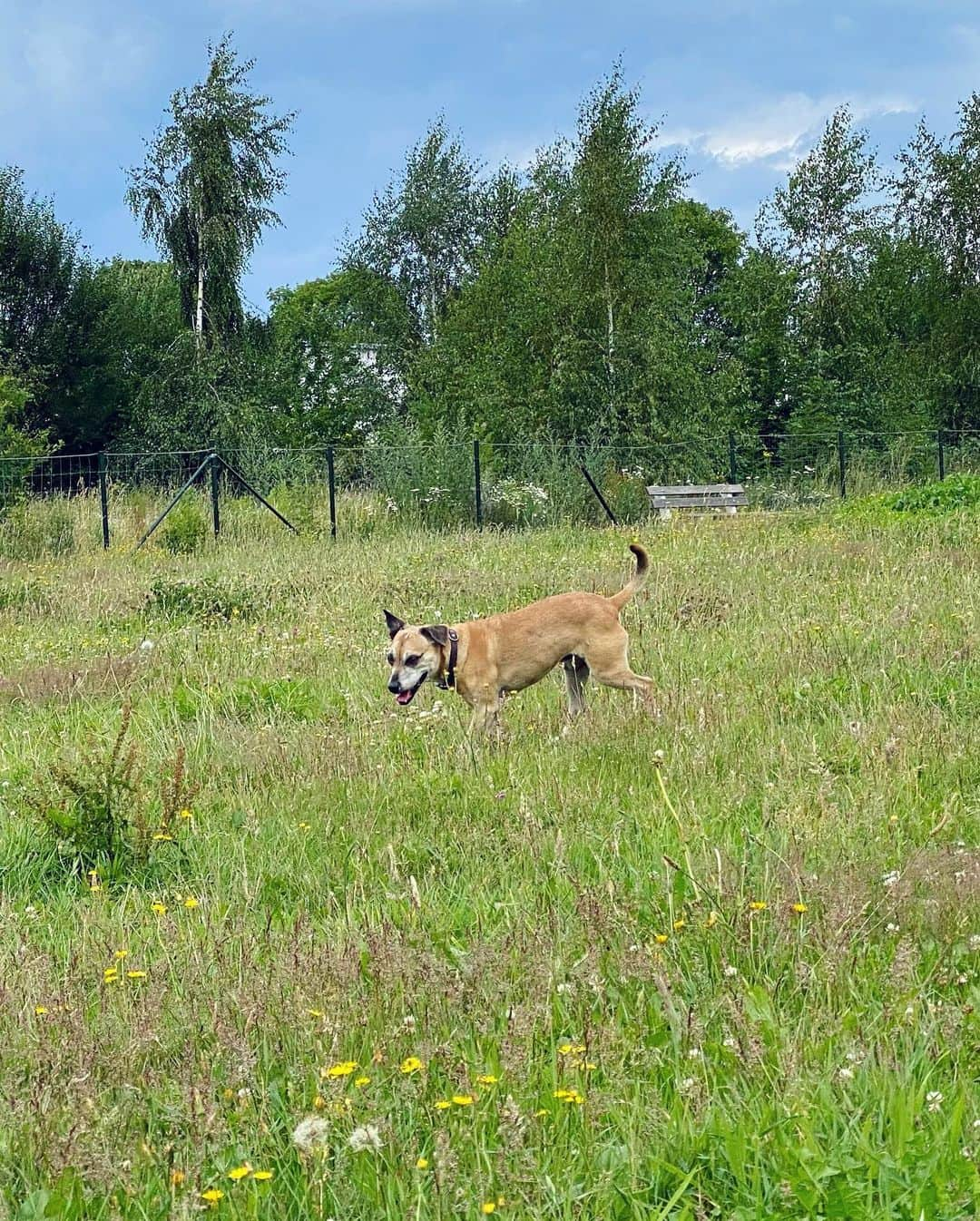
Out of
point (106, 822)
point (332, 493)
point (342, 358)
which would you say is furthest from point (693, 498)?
point (342, 358)

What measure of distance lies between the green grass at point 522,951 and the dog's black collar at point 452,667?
216 mm

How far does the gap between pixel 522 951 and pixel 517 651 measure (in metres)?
3.60

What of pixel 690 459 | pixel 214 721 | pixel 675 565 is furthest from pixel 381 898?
pixel 690 459

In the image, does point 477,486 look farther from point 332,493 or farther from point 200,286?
point 200,286

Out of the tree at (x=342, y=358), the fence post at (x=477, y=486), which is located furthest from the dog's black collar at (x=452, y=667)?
the tree at (x=342, y=358)

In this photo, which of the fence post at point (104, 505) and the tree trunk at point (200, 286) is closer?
the fence post at point (104, 505)

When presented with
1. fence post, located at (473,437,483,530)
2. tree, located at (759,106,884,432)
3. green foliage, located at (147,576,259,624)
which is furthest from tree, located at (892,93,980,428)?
green foliage, located at (147,576,259,624)

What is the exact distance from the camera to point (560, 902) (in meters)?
3.53

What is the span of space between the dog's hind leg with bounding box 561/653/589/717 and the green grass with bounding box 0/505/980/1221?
0.57 ft

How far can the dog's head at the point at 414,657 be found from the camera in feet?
20.7

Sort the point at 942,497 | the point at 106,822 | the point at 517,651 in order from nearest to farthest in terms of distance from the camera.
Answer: the point at 106,822 → the point at 517,651 → the point at 942,497

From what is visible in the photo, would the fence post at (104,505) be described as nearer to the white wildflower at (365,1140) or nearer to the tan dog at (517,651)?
the tan dog at (517,651)

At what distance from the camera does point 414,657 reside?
6.36 meters

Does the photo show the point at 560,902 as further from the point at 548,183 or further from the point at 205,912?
the point at 548,183
